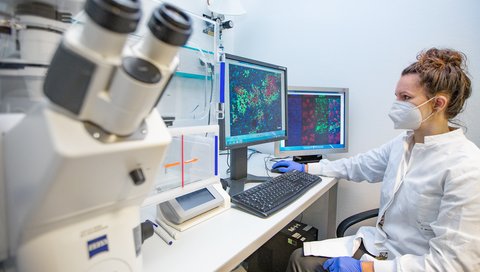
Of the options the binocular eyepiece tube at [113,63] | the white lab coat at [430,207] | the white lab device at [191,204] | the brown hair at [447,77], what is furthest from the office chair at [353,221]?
the binocular eyepiece tube at [113,63]

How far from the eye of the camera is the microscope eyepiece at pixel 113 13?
0.99 feet

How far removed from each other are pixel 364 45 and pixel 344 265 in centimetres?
133

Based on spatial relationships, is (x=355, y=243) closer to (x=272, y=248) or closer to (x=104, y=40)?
(x=272, y=248)

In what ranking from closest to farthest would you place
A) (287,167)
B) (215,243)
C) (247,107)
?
(215,243) → (247,107) → (287,167)

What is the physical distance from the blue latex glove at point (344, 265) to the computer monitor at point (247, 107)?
1.57ft

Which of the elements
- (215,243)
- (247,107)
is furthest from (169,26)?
(247,107)

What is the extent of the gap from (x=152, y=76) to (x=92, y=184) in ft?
0.66

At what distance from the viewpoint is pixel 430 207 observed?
93 cm

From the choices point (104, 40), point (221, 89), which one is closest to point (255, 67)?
point (221, 89)

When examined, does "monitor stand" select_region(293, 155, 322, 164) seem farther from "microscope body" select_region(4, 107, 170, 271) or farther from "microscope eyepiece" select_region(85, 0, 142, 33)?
"microscope eyepiece" select_region(85, 0, 142, 33)

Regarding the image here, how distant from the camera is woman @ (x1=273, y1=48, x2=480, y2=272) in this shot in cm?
79

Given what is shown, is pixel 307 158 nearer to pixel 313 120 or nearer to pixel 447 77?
pixel 313 120

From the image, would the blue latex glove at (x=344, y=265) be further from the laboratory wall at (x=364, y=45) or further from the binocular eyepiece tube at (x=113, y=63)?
the binocular eyepiece tube at (x=113, y=63)

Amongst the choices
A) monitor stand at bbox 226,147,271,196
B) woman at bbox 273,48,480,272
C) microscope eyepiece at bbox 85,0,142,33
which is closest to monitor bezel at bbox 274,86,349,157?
monitor stand at bbox 226,147,271,196
